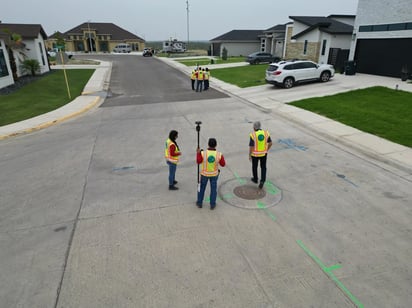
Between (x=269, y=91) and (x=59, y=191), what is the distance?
15107 mm

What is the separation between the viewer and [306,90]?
1820 cm

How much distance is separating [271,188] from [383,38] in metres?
20.1

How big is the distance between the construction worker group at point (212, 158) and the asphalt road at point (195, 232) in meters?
0.37

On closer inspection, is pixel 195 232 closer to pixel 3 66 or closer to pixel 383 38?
pixel 3 66

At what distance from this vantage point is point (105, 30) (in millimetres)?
72062

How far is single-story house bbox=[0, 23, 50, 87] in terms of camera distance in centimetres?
2183

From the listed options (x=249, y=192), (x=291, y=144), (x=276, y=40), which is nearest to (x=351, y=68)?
(x=291, y=144)

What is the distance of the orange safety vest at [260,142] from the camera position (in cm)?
668

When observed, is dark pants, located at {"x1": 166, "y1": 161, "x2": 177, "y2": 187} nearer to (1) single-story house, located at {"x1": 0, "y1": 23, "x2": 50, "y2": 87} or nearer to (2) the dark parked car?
(1) single-story house, located at {"x1": 0, "y1": 23, "x2": 50, "y2": 87}

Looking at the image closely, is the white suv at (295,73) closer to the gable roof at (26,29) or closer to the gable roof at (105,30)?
the gable roof at (26,29)

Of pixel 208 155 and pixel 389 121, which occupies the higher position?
pixel 208 155

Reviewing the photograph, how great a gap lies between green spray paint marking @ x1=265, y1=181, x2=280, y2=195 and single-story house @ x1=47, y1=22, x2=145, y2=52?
242 feet

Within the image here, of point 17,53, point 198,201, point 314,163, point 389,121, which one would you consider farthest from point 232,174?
point 17,53

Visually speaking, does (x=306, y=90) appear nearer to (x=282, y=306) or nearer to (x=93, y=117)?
(x=93, y=117)
